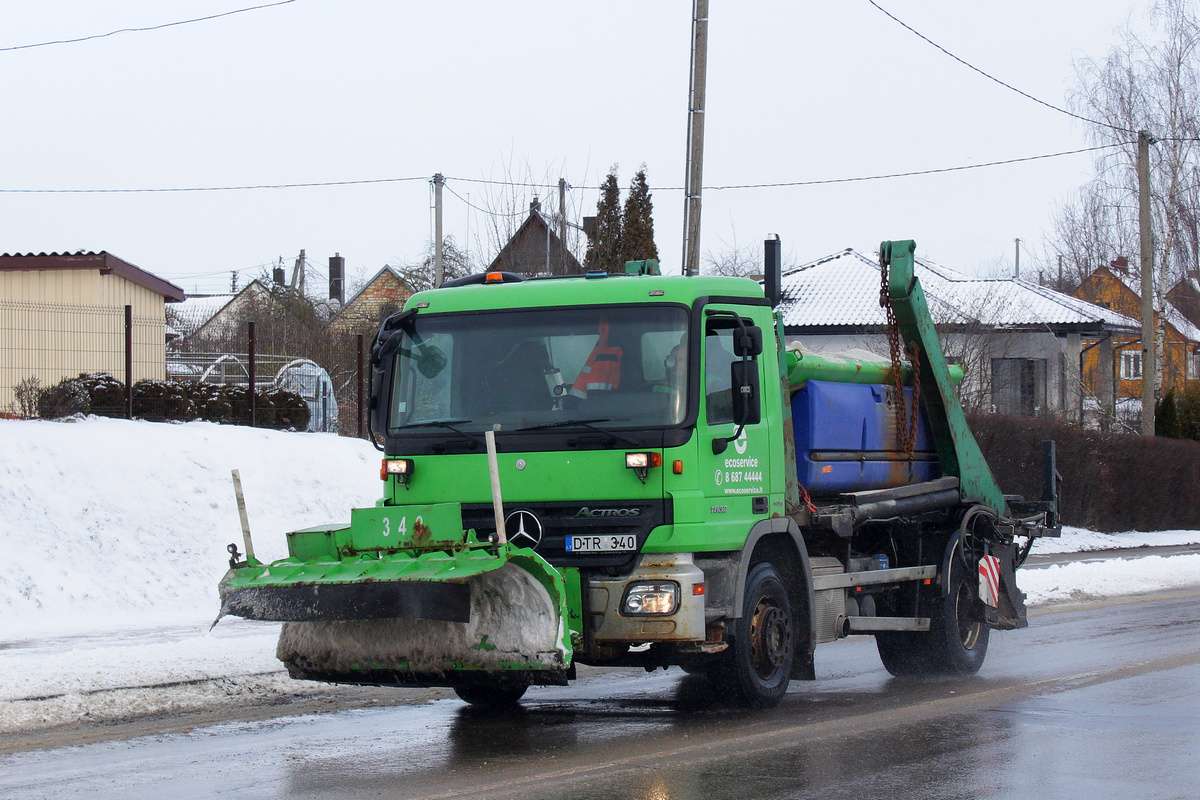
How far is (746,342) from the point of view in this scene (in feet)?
25.0

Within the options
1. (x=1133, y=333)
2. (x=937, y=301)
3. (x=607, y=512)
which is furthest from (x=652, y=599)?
(x=1133, y=333)

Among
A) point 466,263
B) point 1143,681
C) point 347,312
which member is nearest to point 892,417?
point 1143,681

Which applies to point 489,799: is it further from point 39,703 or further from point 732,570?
point 39,703

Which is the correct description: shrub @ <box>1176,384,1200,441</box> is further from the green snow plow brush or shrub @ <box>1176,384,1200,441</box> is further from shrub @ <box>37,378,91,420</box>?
the green snow plow brush

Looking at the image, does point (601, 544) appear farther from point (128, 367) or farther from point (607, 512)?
point (128, 367)

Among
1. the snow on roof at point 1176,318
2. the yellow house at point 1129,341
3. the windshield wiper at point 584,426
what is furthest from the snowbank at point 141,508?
the snow on roof at point 1176,318

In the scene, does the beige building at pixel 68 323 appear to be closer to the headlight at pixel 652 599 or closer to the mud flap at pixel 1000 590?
the mud flap at pixel 1000 590

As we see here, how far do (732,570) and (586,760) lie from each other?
147cm

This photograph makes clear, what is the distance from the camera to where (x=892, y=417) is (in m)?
10.1

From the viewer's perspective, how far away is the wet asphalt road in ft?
20.0

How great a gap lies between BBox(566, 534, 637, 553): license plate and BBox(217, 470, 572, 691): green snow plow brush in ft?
1.34

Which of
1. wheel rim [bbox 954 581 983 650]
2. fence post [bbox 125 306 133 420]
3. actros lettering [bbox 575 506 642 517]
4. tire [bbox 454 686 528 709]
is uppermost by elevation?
fence post [bbox 125 306 133 420]

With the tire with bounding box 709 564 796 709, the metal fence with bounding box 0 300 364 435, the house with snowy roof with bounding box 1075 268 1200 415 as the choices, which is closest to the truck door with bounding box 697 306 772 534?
the tire with bounding box 709 564 796 709

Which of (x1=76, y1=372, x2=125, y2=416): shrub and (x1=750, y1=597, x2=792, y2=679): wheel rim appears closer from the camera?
(x1=750, y1=597, x2=792, y2=679): wheel rim
